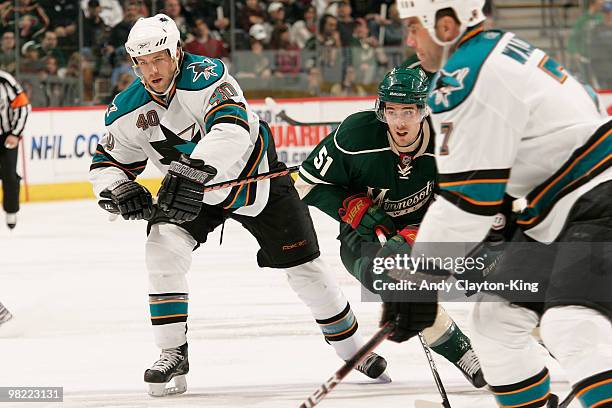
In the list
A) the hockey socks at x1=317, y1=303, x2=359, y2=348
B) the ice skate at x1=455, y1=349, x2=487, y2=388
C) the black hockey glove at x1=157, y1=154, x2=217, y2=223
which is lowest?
the hockey socks at x1=317, y1=303, x2=359, y2=348

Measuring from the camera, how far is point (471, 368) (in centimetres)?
297

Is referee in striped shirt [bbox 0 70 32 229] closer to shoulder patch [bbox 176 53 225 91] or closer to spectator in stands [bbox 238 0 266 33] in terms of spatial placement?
spectator in stands [bbox 238 0 266 33]

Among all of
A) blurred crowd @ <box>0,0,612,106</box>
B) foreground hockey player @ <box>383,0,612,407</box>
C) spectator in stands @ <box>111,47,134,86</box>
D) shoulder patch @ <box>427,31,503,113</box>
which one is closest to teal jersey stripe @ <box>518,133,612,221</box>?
foreground hockey player @ <box>383,0,612,407</box>

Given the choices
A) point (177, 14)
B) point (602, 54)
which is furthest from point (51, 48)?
point (602, 54)

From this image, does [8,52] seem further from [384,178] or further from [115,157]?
[384,178]

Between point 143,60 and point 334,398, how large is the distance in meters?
1.15

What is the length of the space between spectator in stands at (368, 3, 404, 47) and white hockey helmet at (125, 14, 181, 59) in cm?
625

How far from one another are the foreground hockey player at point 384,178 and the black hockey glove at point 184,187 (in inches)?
11.5

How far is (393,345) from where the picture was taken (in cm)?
360

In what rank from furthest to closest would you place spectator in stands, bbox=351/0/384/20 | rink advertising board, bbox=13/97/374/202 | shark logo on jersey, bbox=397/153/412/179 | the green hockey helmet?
spectator in stands, bbox=351/0/384/20
rink advertising board, bbox=13/97/374/202
shark logo on jersey, bbox=397/153/412/179
the green hockey helmet

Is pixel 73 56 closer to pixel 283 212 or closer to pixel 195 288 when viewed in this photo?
pixel 195 288

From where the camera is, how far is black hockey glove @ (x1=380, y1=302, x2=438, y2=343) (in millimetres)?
1970

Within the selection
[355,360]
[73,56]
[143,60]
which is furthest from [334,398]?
[73,56]

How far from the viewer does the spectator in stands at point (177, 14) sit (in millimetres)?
9094
